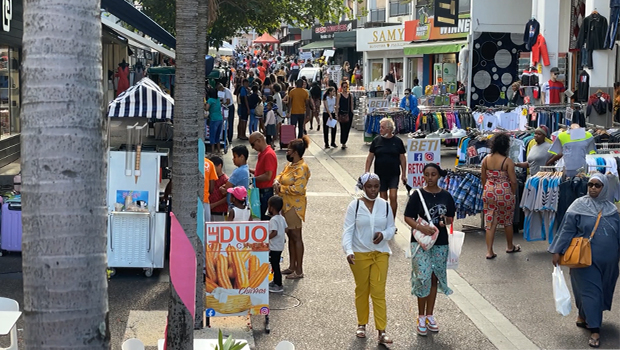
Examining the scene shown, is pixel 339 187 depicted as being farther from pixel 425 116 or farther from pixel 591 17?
pixel 591 17

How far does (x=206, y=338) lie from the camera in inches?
311

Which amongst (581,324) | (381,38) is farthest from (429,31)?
(581,324)

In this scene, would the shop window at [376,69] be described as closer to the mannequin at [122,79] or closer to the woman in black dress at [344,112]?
the mannequin at [122,79]

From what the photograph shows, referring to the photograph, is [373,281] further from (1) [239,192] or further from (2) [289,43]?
(2) [289,43]

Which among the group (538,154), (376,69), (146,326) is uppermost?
(376,69)

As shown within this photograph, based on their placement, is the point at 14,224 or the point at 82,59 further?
the point at 14,224

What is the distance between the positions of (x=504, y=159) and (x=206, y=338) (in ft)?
17.0

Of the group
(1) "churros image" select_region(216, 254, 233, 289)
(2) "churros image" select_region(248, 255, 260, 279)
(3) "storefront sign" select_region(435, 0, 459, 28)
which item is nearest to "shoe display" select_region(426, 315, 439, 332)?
(2) "churros image" select_region(248, 255, 260, 279)

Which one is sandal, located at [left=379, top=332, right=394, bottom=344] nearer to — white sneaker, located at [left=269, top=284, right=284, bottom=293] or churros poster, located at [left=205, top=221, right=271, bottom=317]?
churros poster, located at [left=205, top=221, right=271, bottom=317]

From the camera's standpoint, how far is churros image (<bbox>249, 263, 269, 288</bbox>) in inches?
326

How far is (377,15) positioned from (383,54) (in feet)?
31.5

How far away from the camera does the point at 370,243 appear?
317 inches

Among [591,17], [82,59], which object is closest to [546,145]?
[591,17]

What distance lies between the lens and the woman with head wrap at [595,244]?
26.3ft
